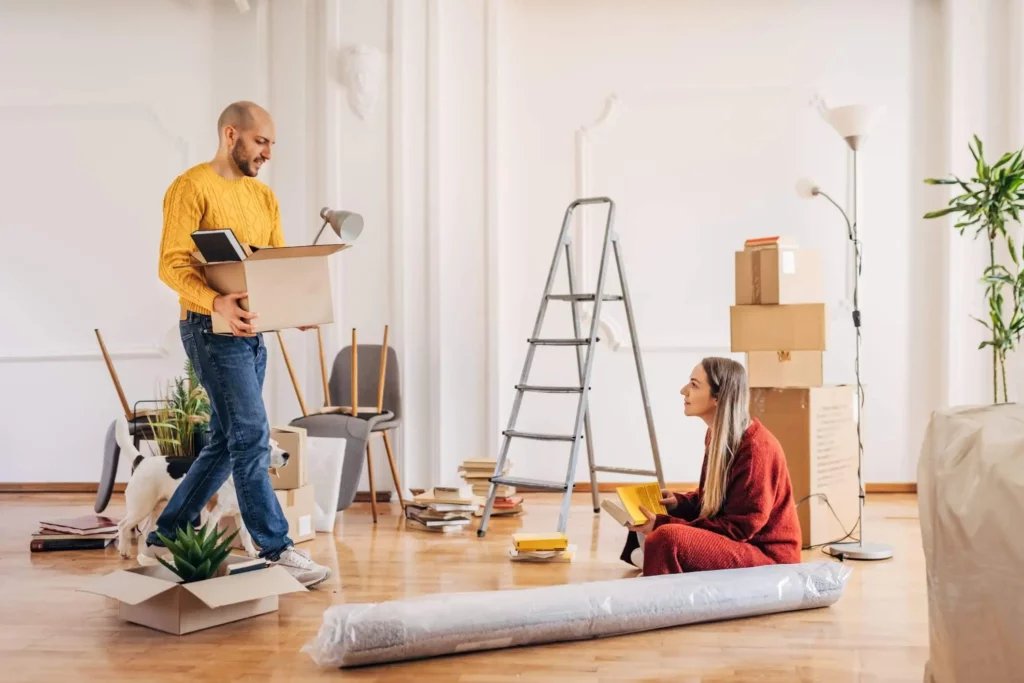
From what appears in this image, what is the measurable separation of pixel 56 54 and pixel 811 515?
Answer: 4.56 meters

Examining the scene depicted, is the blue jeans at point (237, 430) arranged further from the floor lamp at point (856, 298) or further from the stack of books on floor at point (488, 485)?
the floor lamp at point (856, 298)

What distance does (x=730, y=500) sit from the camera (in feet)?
10.3

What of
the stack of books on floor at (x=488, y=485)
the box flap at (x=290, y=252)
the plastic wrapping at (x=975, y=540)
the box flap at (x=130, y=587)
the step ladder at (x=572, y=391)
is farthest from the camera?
the stack of books on floor at (x=488, y=485)

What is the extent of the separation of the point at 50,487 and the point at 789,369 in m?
3.93

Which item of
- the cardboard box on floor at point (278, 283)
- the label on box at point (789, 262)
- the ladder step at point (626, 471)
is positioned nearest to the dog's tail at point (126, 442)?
the cardboard box on floor at point (278, 283)

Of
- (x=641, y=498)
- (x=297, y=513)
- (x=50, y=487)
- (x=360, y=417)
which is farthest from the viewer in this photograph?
(x=50, y=487)

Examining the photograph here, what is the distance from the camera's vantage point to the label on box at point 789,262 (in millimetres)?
3820

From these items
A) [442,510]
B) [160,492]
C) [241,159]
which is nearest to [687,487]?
[442,510]

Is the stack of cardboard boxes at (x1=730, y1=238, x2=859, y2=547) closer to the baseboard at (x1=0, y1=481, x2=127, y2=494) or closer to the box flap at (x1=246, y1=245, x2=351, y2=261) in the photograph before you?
the box flap at (x1=246, y1=245, x2=351, y2=261)

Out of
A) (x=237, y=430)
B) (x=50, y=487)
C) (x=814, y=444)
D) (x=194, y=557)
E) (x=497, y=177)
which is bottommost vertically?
(x=50, y=487)

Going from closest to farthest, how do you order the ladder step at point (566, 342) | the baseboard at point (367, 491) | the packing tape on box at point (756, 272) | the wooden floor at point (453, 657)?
the wooden floor at point (453, 657) → the packing tape on box at point (756, 272) → the ladder step at point (566, 342) → the baseboard at point (367, 491)

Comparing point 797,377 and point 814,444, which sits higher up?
point 797,377

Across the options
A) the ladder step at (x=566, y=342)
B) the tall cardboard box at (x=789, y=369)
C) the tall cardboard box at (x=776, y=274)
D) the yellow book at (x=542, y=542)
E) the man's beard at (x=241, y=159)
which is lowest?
the yellow book at (x=542, y=542)

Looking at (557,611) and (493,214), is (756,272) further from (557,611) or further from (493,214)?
(557,611)
